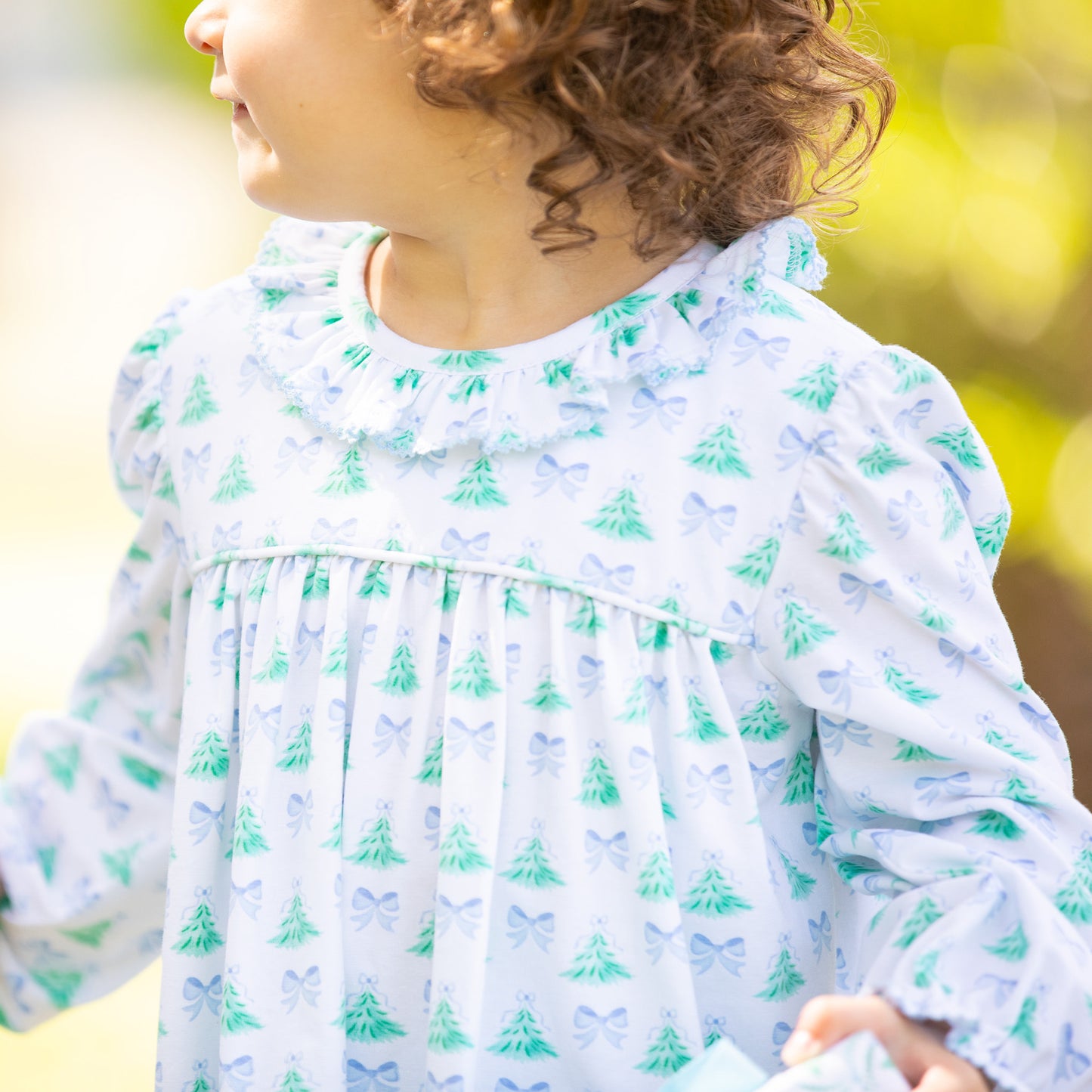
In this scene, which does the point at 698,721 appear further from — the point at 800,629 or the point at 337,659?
the point at 337,659

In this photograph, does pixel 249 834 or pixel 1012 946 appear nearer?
pixel 1012 946

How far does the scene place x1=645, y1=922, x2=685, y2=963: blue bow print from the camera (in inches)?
27.3

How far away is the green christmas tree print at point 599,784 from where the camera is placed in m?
0.70

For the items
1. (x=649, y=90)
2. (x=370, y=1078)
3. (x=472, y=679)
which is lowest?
(x=370, y=1078)

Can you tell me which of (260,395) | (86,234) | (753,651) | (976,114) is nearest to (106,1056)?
(260,395)

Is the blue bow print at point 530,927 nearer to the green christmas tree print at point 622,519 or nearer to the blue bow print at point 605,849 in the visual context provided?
the blue bow print at point 605,849

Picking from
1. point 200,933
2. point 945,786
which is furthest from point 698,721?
point 200,933

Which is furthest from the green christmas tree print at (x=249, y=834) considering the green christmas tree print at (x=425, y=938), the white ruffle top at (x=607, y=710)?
the green christmas tree print at (x=425, y=938)

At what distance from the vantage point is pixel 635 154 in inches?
29.0

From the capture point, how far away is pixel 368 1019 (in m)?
0.75

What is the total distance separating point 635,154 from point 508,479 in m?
0.21

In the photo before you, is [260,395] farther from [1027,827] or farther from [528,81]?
[1027,827]

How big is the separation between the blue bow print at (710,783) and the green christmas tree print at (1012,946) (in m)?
0.16

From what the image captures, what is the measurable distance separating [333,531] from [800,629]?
29 cm
